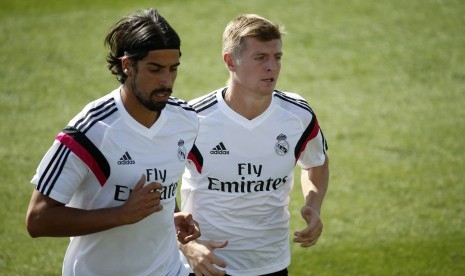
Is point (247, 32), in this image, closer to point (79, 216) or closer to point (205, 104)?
point (205, 104)

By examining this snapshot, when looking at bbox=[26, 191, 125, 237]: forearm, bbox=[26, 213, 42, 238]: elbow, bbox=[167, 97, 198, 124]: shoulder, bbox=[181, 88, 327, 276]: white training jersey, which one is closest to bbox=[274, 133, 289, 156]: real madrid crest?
bbox=[181, 88, 327, 276]: white training jersey

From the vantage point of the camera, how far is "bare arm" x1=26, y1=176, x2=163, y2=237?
11.8ft

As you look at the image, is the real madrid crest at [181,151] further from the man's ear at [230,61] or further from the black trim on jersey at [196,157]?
the man's ear at [230,61]

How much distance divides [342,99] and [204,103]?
20.2 ft

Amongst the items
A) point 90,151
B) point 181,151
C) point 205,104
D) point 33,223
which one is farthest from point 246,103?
point 33,223

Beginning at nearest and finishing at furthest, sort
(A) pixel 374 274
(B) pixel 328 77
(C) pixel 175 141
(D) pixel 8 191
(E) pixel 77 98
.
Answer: (C) pixel 175 141 → (A) pixel 374 274 → (D) pixel 8 191 → (E) pixel 77 98 → (B) pixel 328 77

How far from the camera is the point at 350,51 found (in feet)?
39.5

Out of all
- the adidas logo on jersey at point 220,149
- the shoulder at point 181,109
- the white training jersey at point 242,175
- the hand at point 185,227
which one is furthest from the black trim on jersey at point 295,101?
the hand at point 185,227

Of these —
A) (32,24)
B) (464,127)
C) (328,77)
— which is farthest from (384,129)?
(32,24)

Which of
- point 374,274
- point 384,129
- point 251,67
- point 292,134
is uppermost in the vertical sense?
point 251,67

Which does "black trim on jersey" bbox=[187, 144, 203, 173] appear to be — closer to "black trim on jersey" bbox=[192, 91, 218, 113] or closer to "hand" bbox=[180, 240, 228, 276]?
"black trim on jersey" bbox=[192, 91, 218, 113]

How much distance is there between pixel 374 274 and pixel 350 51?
5875 mm

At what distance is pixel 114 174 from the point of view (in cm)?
382

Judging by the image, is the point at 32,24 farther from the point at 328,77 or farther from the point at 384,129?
the point at 384,129
